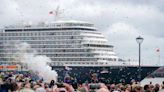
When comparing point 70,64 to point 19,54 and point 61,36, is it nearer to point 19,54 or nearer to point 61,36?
point 61,36

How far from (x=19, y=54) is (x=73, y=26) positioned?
1103 cm

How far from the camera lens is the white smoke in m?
91.4

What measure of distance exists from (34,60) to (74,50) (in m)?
8.02

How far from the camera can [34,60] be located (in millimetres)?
97625

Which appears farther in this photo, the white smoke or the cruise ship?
the white smoke

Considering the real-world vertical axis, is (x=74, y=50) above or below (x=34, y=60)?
above

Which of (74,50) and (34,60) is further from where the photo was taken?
(34,60)

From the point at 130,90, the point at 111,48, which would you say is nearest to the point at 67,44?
the point at 111,48

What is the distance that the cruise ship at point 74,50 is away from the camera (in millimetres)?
91062

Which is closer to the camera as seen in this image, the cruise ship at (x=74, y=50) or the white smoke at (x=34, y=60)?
the cruise ship at (x=74, y=50)

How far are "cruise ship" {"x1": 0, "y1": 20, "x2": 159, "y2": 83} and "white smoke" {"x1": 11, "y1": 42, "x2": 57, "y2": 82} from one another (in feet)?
2.90

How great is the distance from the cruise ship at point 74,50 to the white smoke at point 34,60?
89 cm

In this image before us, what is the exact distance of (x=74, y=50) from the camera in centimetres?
9356

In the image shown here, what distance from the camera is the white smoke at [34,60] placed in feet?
300
